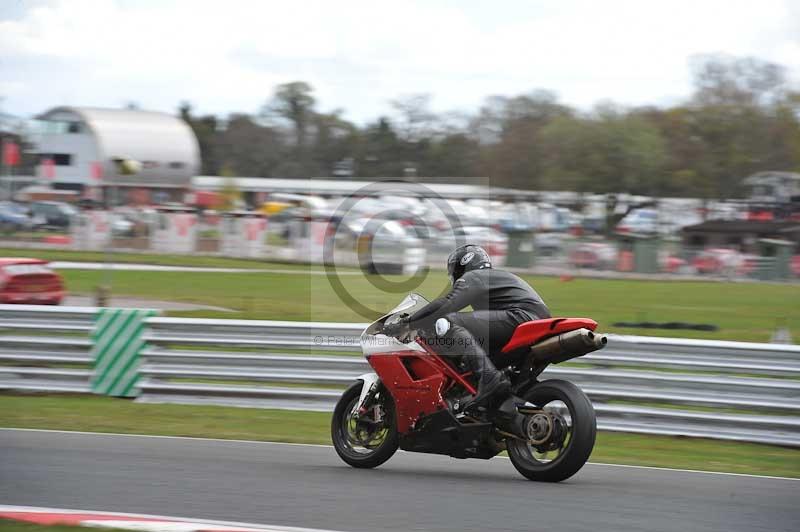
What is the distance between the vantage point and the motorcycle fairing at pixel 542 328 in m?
6.77

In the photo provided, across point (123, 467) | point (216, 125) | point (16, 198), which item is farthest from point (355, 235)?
point (216, 125)

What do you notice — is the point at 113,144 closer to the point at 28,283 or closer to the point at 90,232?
the point at 90,232

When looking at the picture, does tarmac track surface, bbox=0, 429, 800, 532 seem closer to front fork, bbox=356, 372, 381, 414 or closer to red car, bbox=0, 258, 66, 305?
front fork, bbox=356, 372, 381, 414

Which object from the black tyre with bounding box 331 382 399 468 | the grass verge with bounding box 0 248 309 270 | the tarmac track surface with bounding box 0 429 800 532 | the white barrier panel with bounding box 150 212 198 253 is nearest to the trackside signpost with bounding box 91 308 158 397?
the tarmac track surface with bounding box 0 429 800 532

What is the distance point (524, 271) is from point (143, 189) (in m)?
32.2

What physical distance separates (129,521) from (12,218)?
39.7 meters

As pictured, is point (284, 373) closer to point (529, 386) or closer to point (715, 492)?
point (529, 386)

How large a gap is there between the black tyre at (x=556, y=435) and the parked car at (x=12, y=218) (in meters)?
35.8

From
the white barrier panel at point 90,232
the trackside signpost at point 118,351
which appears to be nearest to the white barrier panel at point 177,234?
the white barrier panel at point 90,232

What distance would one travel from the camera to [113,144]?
55.8 meters

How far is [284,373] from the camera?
11.1 metres

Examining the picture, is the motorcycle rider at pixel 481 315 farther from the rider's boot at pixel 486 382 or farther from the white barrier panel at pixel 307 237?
the white barrier panel at pixel 307 237

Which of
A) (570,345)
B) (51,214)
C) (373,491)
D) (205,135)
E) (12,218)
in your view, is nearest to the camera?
(373,491)

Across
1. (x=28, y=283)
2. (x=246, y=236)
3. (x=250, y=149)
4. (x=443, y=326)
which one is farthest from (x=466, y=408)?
(x=250, y=149)
